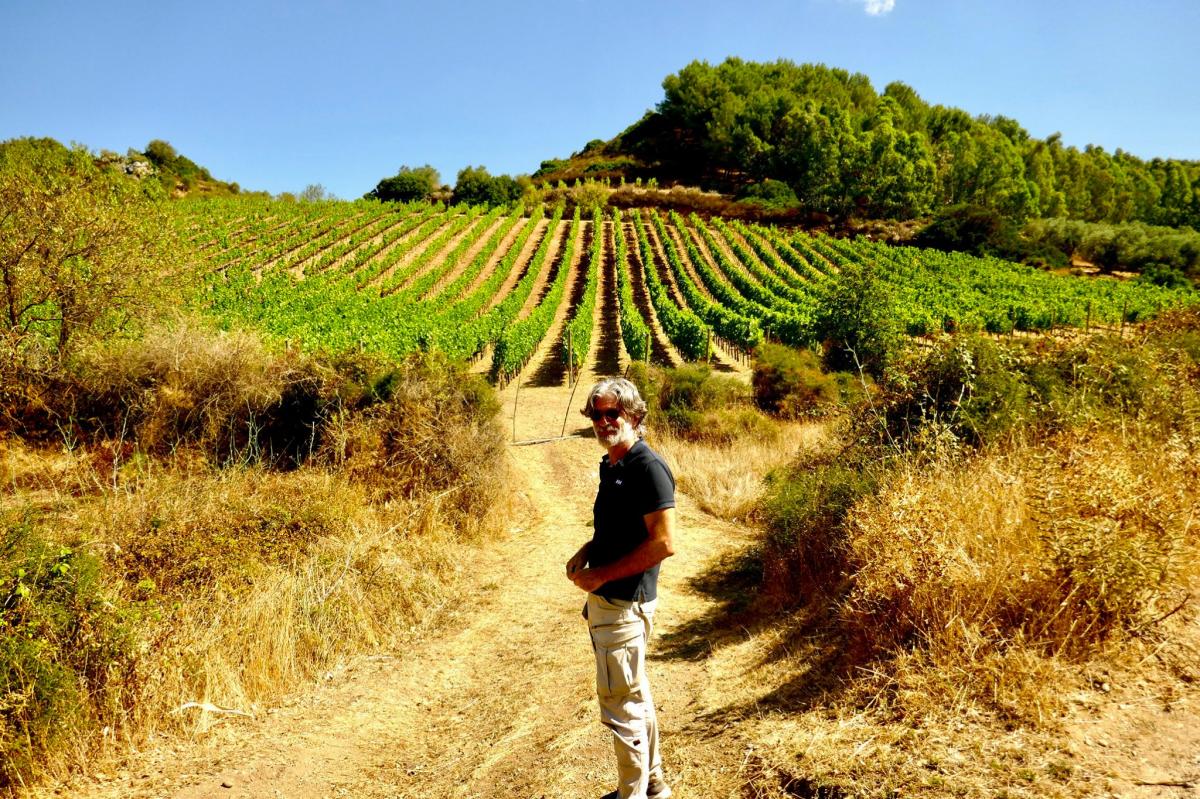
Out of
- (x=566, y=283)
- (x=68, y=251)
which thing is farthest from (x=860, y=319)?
(x=566, y=283)

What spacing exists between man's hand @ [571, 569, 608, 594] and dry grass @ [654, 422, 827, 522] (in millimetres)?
6441

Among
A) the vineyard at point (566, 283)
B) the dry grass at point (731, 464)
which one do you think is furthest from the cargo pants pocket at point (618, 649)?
the vineyard at point (566, 283)

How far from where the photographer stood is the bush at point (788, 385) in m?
15.5

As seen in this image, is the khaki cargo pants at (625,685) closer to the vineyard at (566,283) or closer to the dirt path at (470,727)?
the dirt path at (470,727)

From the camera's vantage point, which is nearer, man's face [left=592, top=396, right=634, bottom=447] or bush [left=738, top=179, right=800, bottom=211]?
man's face [left=592, top=396, right=634, bottom=447]

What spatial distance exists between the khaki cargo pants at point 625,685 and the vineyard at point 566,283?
14318 mm

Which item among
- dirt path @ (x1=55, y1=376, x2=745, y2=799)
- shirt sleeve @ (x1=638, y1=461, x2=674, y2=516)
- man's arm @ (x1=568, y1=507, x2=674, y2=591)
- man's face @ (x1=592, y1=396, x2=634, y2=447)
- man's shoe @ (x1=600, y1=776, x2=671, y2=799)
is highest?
man's face @ (x1=592, y1=396, x2=634, y2=447)

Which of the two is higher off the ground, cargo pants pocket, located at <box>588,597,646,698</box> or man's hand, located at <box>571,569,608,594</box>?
man's hand, located at <box>571,569,608,594</box>

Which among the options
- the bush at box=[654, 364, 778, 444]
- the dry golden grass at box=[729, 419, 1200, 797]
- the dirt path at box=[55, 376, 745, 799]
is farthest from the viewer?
the bush at box=[654, 364, 778, 444]

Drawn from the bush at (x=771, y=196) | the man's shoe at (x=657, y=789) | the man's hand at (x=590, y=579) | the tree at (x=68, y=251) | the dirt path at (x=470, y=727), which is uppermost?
the bush at (x=771, y=196)

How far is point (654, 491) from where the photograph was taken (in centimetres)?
274

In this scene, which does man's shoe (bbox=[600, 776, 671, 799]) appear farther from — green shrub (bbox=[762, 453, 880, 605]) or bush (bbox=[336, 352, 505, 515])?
bush (bbox=[336, 352, 505, 515])

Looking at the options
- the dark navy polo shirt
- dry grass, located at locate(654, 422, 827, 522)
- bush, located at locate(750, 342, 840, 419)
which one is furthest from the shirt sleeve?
bush, located at locate(750, 342, 840, 419)

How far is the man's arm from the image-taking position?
270 cm
